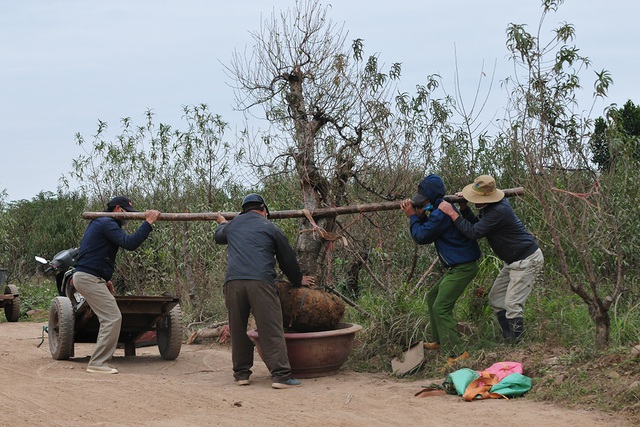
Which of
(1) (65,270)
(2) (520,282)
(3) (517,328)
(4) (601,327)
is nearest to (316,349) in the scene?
(3) (517,328)

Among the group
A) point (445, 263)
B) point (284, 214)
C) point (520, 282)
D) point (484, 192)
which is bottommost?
point (520, 282)

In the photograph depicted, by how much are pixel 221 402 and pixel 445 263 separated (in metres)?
2.86

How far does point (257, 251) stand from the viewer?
8375mm

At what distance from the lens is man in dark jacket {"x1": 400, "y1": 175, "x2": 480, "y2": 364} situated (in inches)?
334

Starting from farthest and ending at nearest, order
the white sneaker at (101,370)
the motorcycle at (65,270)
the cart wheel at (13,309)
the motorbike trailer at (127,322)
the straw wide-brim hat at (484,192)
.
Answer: the cart wheel at (13,309) → the motorcycle at (65,270) → the motorbike trailer at (127,322) → the white sneaker at (101,370) → the straw wide-brim hat at (484,192)

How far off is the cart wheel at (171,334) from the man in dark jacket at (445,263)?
3280 millimetres

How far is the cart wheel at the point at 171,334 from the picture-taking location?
33.2 feet

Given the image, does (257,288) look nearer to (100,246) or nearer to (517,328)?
(100,246)

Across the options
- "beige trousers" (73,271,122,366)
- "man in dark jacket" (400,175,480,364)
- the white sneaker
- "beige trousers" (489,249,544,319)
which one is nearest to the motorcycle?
"beige trousers" (73,271,122,366)

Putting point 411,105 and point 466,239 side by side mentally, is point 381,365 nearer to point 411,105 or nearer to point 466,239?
point 466,239

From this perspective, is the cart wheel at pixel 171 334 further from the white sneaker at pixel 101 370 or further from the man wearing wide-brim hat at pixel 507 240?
the man wearing wide-brim hat at pixel 507 240

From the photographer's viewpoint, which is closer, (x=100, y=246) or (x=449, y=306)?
(x=449, y=306)

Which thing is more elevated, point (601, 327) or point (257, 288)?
point (257, 288)

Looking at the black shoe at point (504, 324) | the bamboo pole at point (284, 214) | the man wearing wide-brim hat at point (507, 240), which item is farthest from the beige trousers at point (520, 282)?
the bamboo pole at point (284, 214)
